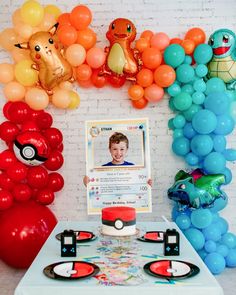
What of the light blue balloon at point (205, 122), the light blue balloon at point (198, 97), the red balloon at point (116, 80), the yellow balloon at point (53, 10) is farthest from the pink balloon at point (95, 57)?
the light blue balloon at point (205, 122)

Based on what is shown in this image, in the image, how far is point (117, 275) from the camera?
142cm

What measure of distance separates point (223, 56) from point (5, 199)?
2.21m

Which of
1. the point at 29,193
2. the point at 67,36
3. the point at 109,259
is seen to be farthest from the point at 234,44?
the point at 109,259

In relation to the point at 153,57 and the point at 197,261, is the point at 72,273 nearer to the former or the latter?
the point at 197,261

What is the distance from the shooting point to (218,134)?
3.30 meters

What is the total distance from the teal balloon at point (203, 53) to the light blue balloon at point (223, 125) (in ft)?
1.66

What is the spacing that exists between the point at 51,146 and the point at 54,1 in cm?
138

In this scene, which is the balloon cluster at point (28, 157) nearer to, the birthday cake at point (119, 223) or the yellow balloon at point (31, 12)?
the yellow balloon at point (31, 12)

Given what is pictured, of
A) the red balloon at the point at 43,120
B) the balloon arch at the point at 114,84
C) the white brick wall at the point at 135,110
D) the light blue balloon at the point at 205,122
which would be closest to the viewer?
the light blue balloon at the point at 205,122

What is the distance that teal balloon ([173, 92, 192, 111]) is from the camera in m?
3.38

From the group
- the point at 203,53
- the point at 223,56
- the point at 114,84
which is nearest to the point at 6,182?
the point at 114,84

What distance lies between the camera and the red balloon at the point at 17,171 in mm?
3342

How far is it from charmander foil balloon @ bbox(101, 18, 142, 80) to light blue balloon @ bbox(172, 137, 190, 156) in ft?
2.32

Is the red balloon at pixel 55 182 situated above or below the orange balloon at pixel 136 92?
below
